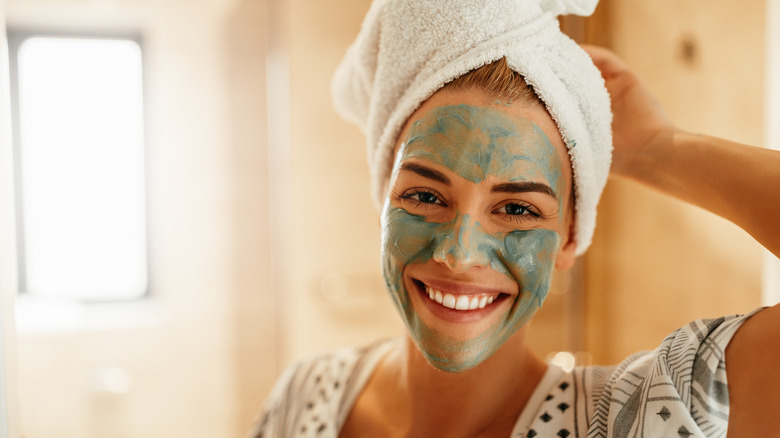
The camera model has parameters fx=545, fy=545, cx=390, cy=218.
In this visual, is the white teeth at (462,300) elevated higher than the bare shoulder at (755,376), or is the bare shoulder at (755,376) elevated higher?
the white teeth at (462,300)

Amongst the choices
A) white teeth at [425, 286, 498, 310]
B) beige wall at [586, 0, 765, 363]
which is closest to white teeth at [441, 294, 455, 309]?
white teeth at [425, 286, 498, 310]

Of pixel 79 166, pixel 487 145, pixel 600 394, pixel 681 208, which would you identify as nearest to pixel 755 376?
pixel 600 394

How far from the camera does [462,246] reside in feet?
1.73

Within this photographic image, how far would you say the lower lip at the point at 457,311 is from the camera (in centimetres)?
56

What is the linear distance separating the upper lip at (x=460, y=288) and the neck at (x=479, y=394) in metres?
0.14

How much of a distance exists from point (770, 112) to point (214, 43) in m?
0.98

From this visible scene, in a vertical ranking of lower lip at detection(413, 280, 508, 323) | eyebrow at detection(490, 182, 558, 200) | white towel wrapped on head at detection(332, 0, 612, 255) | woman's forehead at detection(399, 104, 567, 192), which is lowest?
lower lip at detection(413, 280, 508, 323)

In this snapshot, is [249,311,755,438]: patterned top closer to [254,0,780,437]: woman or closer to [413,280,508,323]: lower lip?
[254,0,780,437]: woman

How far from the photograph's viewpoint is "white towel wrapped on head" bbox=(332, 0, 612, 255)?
55 centimetres

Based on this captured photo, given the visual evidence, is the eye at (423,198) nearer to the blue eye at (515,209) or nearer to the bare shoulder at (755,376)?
the blue eye at (515,209)

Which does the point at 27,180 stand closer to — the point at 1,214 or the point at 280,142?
the point at 1,214

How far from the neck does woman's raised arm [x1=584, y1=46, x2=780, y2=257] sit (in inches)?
9.6

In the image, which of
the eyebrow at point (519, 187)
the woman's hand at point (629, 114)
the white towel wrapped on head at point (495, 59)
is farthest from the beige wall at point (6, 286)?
the woman's hand at point (629, 114)

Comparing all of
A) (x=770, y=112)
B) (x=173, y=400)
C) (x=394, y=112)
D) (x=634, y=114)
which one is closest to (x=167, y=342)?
(x=173, y=400)
